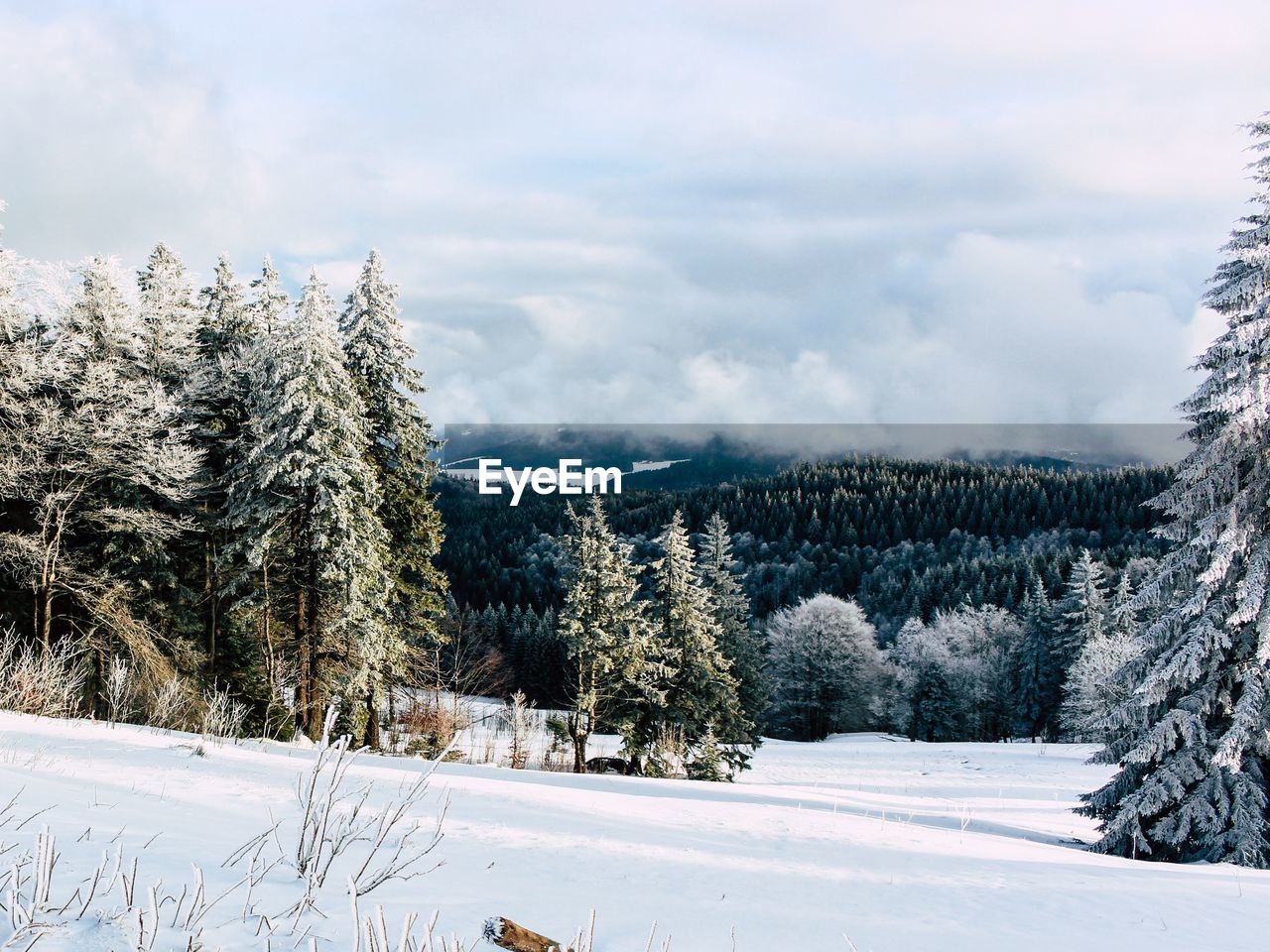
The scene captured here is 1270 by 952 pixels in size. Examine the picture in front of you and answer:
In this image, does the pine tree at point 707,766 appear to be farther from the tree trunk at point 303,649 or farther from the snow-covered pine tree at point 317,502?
the tree trunk at point 303,649

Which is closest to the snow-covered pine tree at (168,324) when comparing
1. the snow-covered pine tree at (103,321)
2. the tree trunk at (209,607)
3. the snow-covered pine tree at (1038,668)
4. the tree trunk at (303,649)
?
the snow-covered pine tree at (103,321)

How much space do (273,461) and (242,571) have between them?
10.8 ft

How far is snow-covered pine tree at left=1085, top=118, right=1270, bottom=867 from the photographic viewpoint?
1296 centimetres

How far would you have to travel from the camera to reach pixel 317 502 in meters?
20.3

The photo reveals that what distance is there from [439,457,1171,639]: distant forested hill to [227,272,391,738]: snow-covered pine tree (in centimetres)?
7795

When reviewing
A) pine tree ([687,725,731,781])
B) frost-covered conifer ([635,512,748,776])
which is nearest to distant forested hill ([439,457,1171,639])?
frost-covered conifer ([635,512,748,776])

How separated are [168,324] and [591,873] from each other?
22.1 m

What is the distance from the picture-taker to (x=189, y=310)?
24250 mm

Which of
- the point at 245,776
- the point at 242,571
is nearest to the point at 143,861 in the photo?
the point at 245,776

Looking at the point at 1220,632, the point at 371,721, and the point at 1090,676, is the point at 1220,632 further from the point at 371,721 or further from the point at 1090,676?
the point at 1090,676

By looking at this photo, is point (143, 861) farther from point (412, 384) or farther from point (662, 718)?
point (662, 718)

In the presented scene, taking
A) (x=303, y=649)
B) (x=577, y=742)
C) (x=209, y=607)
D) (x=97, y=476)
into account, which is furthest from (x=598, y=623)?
(x=97, y=476)

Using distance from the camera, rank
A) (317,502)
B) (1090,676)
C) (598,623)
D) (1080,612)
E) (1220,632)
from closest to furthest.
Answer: (1220,632)
(317,502)
(598,623)
(1090,676)
(1080,612)

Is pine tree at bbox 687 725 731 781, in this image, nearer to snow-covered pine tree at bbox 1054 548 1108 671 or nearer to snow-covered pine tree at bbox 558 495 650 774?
snow-covered pine tree at bbox 558 495 650 774
